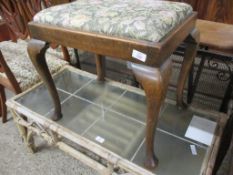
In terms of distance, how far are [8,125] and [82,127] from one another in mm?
628

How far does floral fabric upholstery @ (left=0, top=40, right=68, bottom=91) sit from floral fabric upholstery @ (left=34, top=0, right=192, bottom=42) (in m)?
0.44

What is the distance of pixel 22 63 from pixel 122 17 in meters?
0.73

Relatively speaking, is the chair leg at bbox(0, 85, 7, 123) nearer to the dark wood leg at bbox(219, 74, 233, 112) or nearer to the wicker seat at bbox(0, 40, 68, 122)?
the wicker seat at bbox(0, 40, 68, 122)

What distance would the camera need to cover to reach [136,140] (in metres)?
0.84

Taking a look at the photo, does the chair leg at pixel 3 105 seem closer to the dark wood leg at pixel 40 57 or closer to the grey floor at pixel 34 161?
the grey floor at pixel 34 161

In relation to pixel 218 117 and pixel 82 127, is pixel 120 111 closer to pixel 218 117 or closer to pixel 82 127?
pixel 82 127

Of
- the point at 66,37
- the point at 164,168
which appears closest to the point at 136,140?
the point at 164,168

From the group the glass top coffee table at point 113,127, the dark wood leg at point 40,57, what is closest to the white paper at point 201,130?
the glass top coffee table at point 113,127

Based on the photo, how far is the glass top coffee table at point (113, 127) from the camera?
2.45 feet

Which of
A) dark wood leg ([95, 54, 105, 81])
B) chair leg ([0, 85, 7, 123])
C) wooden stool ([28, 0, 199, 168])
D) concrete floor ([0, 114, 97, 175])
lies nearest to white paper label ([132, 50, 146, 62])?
wooden stool ([28, 0, 199, 168])

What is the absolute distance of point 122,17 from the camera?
23.4 inches

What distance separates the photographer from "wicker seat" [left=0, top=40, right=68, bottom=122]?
3.25 ft

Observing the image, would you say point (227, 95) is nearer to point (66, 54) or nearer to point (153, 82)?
point (153, 82)

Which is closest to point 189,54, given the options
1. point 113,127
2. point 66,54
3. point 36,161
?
point 113,127
